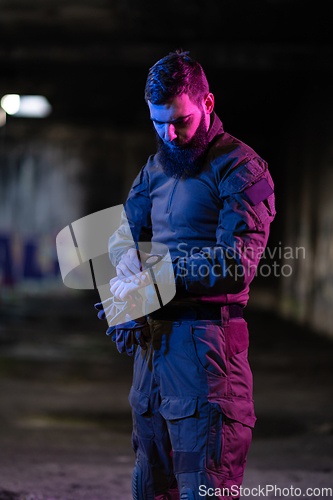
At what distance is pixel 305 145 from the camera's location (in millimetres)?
11523

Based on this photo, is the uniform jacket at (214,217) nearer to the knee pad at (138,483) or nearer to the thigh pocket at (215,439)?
the thigh pocket at (215,439)

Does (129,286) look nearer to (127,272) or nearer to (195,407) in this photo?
(127,272)

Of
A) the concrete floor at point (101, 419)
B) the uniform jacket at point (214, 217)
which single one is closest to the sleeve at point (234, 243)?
the uniform jacket at point (214, 217)

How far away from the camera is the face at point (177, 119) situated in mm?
1490

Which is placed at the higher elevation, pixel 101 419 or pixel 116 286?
pixel 116 286

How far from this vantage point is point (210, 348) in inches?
60.3

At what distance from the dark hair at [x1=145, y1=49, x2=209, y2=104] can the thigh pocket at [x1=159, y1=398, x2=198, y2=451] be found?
86 cm

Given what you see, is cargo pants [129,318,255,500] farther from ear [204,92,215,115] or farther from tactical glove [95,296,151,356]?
ear [204,92,215,115]

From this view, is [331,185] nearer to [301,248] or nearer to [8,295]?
[301,248]

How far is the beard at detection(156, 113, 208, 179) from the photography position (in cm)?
156

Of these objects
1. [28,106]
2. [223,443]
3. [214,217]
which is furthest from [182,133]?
[28,106]

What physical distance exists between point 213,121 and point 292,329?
9279 mm

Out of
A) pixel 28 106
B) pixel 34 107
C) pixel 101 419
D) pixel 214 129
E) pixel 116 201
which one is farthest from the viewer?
pixel 116 201

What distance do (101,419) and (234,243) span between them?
3330 mm
